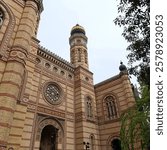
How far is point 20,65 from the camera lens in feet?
29.8

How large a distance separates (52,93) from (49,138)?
3.83m

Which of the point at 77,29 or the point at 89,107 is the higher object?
the point at 77,29

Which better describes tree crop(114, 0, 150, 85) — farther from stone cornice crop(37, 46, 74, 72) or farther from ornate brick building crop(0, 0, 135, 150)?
stone cornice crop(37, 46, 74, 72)

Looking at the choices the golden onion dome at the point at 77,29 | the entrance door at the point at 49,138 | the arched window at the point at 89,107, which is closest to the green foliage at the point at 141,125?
the entrance door at the point at 49,138

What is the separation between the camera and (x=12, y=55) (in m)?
9.03

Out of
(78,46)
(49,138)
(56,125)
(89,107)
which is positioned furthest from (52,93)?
(78,46)

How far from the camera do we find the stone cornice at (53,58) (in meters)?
16.1

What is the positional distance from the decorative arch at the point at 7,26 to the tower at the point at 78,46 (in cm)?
1212

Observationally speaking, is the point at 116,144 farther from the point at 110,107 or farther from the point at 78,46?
the point at 78,46

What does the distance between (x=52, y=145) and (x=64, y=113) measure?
2793 millimetres

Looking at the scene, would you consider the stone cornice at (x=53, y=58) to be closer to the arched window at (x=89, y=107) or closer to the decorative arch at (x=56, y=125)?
the arched window at (x=89, y=107)

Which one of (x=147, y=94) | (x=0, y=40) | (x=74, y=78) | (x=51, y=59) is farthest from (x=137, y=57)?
(x=74, y=78)

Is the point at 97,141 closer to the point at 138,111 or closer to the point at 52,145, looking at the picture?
the point at 52,145

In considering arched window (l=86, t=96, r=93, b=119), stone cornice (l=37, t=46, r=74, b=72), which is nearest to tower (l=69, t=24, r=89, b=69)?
stone cornice (l=37, t=46, r=74, b=72)
